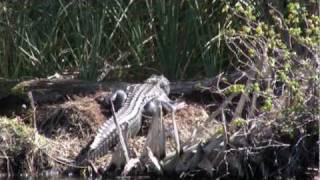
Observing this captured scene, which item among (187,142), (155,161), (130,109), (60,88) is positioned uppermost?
(60,88)

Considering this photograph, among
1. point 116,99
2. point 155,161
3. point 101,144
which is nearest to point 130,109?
point 116,99

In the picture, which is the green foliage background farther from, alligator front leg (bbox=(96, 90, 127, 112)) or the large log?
alligator front leg (bbox=(96, 90, 127, 112))

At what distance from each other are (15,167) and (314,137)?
376 centimetres

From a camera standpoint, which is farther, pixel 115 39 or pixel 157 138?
pixel 115 39

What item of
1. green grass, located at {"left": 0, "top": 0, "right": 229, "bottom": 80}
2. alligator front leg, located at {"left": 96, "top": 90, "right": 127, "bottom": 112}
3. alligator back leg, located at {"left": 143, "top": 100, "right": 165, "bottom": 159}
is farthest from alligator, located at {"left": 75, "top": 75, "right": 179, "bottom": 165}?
green grass, located at {"left": 0, "top": 0, "right": 229, "bottom": 80}

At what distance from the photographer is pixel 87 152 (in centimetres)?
1095

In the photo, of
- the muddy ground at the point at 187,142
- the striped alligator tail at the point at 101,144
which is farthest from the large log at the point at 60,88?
the striped alligator tail at the point at 101,144

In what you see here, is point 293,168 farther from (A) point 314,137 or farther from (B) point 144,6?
(B) point 144,6

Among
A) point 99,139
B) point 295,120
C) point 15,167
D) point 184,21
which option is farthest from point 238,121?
point 184,21

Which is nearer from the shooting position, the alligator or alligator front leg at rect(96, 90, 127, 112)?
the alligator

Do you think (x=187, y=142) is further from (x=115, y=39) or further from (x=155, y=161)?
(x=115, y=39)

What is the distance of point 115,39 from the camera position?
14.3m

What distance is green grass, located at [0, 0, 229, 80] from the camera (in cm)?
1354

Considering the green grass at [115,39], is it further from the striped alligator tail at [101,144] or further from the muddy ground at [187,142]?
the striped alligator tail at [101,144]
